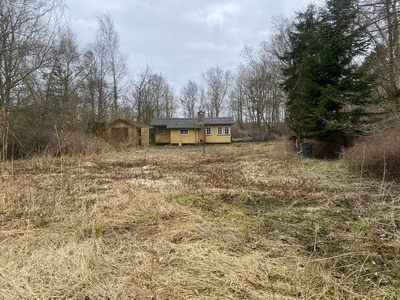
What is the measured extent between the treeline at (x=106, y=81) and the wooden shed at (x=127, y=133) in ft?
3.53

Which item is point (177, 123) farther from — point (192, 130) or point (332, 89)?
point (332, 89)

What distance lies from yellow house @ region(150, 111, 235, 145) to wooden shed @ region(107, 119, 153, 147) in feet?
5.32

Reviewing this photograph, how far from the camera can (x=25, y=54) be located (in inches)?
406

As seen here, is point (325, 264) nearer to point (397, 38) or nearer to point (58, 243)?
point (58, 243)

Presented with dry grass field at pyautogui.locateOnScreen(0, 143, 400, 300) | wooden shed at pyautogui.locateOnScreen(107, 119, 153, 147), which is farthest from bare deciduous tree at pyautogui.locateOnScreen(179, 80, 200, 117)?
dry grass field at pyautogui.locateOnScreen(0, 143, 400, 300)

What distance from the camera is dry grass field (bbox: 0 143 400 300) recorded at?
1.96m

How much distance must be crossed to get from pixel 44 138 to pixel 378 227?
537 inches

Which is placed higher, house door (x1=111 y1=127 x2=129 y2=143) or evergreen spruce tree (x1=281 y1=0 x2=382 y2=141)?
evergreen spruce tree (x1=281 y1=0 x2=382 y2=141)

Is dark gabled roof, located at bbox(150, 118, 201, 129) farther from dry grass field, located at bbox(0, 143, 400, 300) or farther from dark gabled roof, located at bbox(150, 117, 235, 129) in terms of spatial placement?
dry grass field, located at bbox(0, 143, 400, 300)

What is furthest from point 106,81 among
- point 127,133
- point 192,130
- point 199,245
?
point 199,245

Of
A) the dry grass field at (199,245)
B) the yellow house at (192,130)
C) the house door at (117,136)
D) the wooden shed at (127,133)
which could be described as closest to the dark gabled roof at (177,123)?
the yellow house at (192,130)

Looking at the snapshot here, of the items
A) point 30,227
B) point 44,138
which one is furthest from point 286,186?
point 44,138

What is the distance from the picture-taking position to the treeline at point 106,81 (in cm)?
650

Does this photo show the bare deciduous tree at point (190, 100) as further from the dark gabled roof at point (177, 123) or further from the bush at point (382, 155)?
the bush at point (382, 155)
